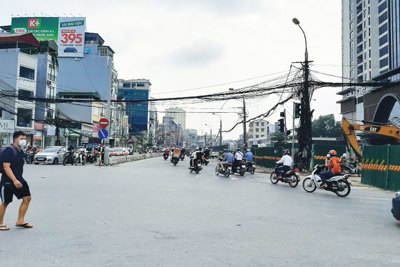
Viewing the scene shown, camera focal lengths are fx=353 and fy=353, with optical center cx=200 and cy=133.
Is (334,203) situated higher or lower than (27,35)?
lower

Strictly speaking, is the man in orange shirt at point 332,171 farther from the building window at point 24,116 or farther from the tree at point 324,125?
the tree at point 324,125

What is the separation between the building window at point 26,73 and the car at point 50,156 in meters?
22.5

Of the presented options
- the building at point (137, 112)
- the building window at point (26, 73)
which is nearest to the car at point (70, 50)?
the building window at point (26, 73)

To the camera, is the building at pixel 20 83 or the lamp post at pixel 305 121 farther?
the building at pixel 20 83

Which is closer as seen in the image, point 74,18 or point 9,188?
point 9,188

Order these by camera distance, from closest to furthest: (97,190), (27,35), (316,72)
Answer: (97,190), (316,72), (27,35)

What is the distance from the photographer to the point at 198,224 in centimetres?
648

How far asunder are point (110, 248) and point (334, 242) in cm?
333

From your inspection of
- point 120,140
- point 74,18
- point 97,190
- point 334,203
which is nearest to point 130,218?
point 97,190

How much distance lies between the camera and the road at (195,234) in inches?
171

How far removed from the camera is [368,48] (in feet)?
216

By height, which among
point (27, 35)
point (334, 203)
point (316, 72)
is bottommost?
point (334, 203)

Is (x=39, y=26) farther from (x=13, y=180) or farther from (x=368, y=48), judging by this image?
(x=13, y=180)

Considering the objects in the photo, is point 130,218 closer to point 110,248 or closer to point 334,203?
point 110,248
